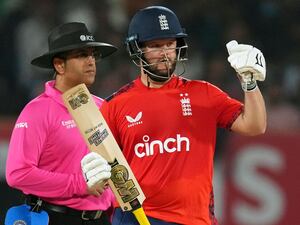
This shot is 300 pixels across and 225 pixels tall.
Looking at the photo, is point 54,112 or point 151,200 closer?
point 151,200

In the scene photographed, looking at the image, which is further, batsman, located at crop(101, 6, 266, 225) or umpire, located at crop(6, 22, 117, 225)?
umpire, located at crop(6, 22, 117, 225)

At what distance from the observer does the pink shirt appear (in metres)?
5.60

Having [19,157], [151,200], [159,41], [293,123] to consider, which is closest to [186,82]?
[159,41]

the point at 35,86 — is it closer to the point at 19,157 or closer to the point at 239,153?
the point at 239,153

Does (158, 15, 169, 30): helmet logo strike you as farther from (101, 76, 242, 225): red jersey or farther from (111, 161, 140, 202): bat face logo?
(111, 161, 140, 202): bat face logo

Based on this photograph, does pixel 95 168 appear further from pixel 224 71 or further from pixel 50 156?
pixel 224 71

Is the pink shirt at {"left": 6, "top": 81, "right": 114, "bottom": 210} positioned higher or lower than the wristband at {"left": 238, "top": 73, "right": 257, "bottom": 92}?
lower

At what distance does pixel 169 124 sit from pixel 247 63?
54 cm

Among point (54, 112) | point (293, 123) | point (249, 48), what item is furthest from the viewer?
point (293, 123)

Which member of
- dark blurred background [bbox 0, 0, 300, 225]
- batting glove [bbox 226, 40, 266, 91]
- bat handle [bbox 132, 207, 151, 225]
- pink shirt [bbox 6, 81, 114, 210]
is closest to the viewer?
batting glove [bbox 226, 40, 266, 91]

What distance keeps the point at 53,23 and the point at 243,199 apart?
122 inches

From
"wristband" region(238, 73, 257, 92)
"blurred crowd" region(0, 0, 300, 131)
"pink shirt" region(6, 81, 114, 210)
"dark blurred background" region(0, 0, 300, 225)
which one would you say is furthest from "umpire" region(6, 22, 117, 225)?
"blurred crowd" region(0, 0, 300, 131)

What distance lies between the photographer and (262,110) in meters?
5.10

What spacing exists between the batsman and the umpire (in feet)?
1.09
